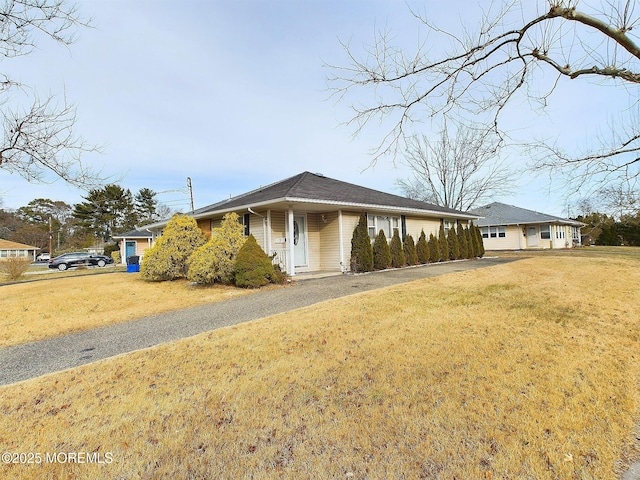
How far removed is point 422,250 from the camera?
51.3 ft

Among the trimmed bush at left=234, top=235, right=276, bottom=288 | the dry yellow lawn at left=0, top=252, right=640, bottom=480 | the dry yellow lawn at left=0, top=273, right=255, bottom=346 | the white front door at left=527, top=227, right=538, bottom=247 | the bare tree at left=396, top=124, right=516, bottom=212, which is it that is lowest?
the dry yellow lawn at left=0, top=252, right=640, bottom=480

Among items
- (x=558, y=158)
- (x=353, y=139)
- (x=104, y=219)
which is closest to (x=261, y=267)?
(x=353, y=139)

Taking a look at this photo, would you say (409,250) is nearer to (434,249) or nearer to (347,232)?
(434,249)

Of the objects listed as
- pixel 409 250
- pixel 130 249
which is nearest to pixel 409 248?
pixel 409 250

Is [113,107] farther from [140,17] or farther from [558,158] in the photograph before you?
[558,158]

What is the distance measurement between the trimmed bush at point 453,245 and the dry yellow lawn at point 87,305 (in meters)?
12.9

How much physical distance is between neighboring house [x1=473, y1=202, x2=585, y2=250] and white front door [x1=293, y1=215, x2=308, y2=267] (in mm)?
23577

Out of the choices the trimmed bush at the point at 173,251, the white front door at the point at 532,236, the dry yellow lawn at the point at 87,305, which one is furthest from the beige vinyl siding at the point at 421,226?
the white front door at the point at 532,236

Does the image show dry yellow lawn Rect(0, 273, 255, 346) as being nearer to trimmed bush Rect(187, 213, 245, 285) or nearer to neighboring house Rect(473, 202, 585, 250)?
trimmed bush Rect(187, 213, 245, 285)

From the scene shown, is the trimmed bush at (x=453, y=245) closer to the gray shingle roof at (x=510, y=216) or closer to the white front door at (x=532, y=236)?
the gray shingle roof at (x=510, y=216)

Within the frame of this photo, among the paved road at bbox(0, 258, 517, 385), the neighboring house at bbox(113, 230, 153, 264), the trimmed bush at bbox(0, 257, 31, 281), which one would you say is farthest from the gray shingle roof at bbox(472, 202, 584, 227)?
the trimmed bush at bbox(0, 257, 31, 281)

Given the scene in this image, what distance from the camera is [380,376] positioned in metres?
3.39

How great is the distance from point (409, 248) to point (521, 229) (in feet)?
69.3

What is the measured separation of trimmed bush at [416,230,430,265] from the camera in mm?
15578
